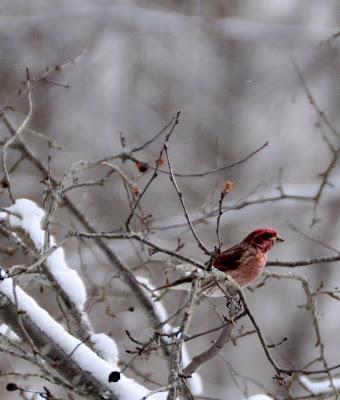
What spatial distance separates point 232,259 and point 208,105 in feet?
47.2

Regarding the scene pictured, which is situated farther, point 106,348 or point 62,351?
point 106,348

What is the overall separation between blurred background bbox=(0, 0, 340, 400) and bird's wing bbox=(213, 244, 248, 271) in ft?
29.5

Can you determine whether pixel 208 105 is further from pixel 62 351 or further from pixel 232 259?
pixel 62 351

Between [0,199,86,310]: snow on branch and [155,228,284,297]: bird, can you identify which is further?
[155,228,284,297]: bird

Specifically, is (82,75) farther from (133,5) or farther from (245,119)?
(245,119)

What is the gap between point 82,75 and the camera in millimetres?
19547

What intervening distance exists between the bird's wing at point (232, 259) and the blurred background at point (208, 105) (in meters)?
9.00

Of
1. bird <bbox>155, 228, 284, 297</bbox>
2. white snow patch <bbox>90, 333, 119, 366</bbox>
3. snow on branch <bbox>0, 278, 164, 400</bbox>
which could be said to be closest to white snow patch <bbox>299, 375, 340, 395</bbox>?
bird <bbox>155, 228, 284, 297</bbox>

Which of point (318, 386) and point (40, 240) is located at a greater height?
point (318, 386)

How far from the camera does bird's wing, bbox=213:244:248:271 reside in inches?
262

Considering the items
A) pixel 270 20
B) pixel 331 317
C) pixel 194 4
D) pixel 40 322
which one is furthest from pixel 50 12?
pixel 40 322

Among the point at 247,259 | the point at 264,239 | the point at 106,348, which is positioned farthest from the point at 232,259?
the point at 106,348

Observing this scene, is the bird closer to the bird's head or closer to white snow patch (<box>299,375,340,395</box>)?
the bird's head

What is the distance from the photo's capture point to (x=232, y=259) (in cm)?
673
